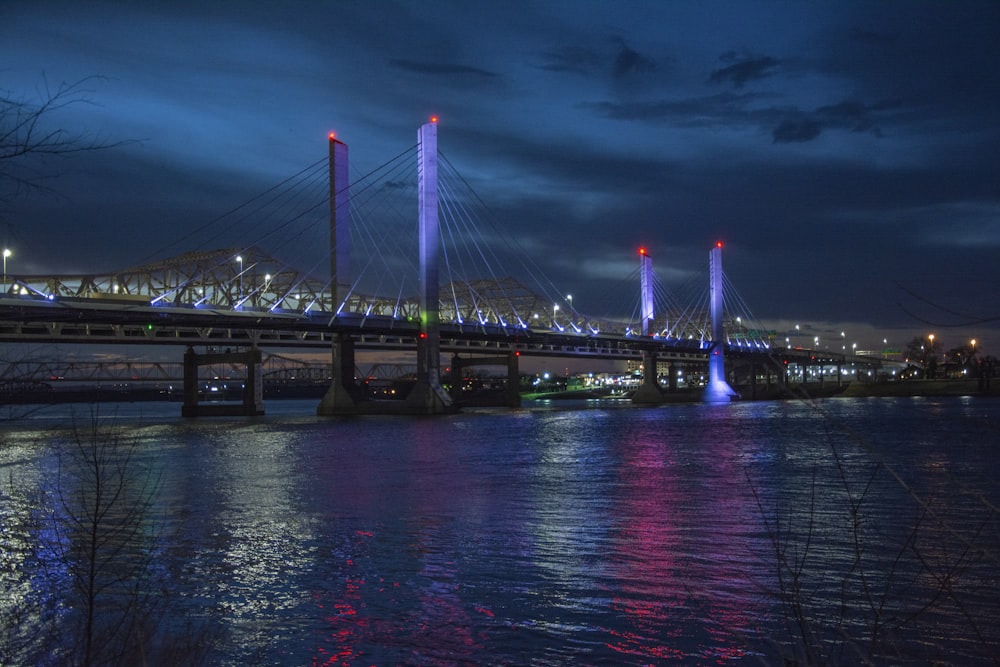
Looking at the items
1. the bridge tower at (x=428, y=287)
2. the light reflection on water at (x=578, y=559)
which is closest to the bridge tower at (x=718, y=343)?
the bridge tower at (x=428, y=287)

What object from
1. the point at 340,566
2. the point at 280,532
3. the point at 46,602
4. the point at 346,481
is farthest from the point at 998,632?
the point at 346,481

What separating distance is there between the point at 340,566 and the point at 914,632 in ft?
23.2

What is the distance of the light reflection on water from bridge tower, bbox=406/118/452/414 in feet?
109

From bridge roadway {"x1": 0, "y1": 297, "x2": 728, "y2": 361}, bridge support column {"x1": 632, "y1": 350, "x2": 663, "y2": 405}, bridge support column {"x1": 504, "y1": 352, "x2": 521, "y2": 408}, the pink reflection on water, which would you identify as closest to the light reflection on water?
the pink reflection on water

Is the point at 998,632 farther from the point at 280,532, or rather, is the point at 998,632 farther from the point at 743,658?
the point at 280,532

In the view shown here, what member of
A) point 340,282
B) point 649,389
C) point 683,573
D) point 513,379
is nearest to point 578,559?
point 683,573

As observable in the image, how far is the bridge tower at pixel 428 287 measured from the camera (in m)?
59.7

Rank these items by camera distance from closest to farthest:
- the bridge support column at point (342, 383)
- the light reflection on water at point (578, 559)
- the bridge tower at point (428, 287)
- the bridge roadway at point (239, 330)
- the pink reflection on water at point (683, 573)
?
1. the light reflection on water at point (578, 559)
2. the pink reflection on water at point (683, 573)
3. the bridge roadway at point (239, 330)
4. the bridge tower at point (428, 287)
5. the bridge support column at point (342, 383)

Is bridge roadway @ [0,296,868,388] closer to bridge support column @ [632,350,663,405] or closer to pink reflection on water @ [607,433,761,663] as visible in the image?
bridge support column @ [632,350,663,405]

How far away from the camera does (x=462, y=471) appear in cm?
2595

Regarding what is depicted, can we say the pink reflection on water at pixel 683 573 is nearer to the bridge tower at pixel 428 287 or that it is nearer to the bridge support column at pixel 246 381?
the bridge tower at pixel 428 287

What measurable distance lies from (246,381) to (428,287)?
25.3m

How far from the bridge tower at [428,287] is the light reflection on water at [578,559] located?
3317cm

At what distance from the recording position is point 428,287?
5956 cm
